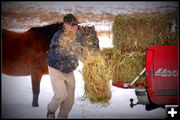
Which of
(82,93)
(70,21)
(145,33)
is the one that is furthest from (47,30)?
(145,33)

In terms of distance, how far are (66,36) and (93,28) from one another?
44 centimetres

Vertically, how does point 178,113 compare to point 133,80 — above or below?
below

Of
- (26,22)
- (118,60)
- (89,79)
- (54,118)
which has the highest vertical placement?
(26,22)

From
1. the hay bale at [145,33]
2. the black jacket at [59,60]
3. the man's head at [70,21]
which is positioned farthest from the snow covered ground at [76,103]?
the man's head at [70,21]

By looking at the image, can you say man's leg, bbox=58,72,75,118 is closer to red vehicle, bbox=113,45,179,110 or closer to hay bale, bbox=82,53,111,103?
hay bale, bbox=82,53,111,103

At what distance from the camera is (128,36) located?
12.3 ft

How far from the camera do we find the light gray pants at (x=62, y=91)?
3.79m

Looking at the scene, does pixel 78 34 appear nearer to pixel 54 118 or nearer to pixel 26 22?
pixel 26 22

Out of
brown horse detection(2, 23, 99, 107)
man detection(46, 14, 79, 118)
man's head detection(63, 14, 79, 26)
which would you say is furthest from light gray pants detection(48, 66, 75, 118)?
man's head detection(63, 14, 79, 26)

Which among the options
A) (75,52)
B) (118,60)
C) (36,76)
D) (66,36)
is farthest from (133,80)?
(36,76)

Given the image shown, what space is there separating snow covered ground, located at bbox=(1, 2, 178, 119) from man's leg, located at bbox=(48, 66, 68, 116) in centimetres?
9

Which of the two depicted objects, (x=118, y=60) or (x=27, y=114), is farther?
(x=27, y=114)

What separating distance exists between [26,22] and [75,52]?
93 centimetres

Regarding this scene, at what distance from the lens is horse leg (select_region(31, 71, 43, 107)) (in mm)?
3916
